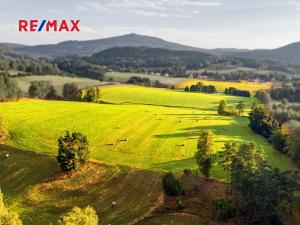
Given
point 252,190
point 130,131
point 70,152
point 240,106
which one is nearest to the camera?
point 252,190

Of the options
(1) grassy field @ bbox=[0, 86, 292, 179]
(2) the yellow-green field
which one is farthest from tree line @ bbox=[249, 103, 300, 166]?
(1) grassy field @ bbox=[0, 86, 292, 179]

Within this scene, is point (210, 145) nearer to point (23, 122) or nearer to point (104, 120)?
point (104, 120)

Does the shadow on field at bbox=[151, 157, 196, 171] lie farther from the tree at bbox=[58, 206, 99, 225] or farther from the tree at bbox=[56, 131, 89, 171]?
the tree at bbox=[58, 206, 99, 225]

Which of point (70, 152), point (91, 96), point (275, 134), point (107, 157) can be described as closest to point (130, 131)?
point (107, 157)

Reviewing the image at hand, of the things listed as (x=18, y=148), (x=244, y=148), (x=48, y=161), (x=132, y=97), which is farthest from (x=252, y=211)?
(x=132, y=97)

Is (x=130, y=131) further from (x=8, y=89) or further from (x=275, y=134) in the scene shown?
(x=8, y=89)

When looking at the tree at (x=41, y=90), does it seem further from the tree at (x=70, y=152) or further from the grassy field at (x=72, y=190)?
the tree at (x=70, y=152)

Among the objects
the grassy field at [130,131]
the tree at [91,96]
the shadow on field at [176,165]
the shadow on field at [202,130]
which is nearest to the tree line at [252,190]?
the shadow on field at [176,165]
